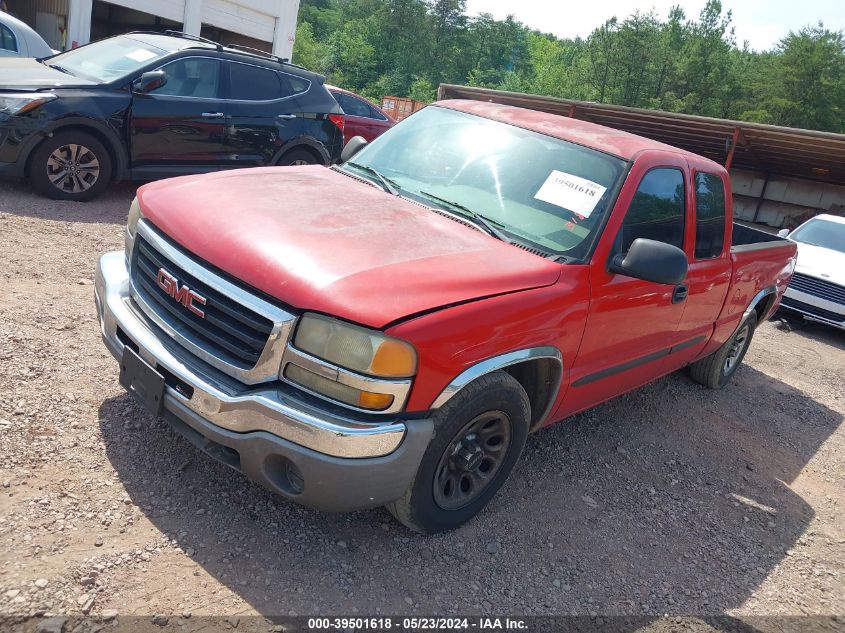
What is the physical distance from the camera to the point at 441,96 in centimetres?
1633

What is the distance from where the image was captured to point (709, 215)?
448cm

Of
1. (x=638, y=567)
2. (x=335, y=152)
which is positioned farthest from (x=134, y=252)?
(x=335, y=152)

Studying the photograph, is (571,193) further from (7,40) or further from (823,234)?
(7,40)

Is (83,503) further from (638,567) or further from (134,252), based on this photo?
(638,567)

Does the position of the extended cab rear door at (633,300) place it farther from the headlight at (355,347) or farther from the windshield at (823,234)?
the windshield at (823,234)

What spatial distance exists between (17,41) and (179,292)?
27.4 feet

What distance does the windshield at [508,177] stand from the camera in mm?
3486

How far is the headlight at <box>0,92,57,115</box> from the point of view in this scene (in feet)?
21.0

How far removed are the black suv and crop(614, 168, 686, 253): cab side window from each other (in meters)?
5.39

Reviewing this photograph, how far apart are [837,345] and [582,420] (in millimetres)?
5623

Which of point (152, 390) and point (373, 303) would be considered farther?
point (152, 390)

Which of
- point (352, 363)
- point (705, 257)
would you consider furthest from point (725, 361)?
point (352, 363)

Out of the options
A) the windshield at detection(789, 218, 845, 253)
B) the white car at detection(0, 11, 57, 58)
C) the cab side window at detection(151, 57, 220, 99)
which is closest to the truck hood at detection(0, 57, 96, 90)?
the cab side window at detection(151, 57, 220, 99)

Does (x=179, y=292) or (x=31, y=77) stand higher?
(x=31, y=77)
